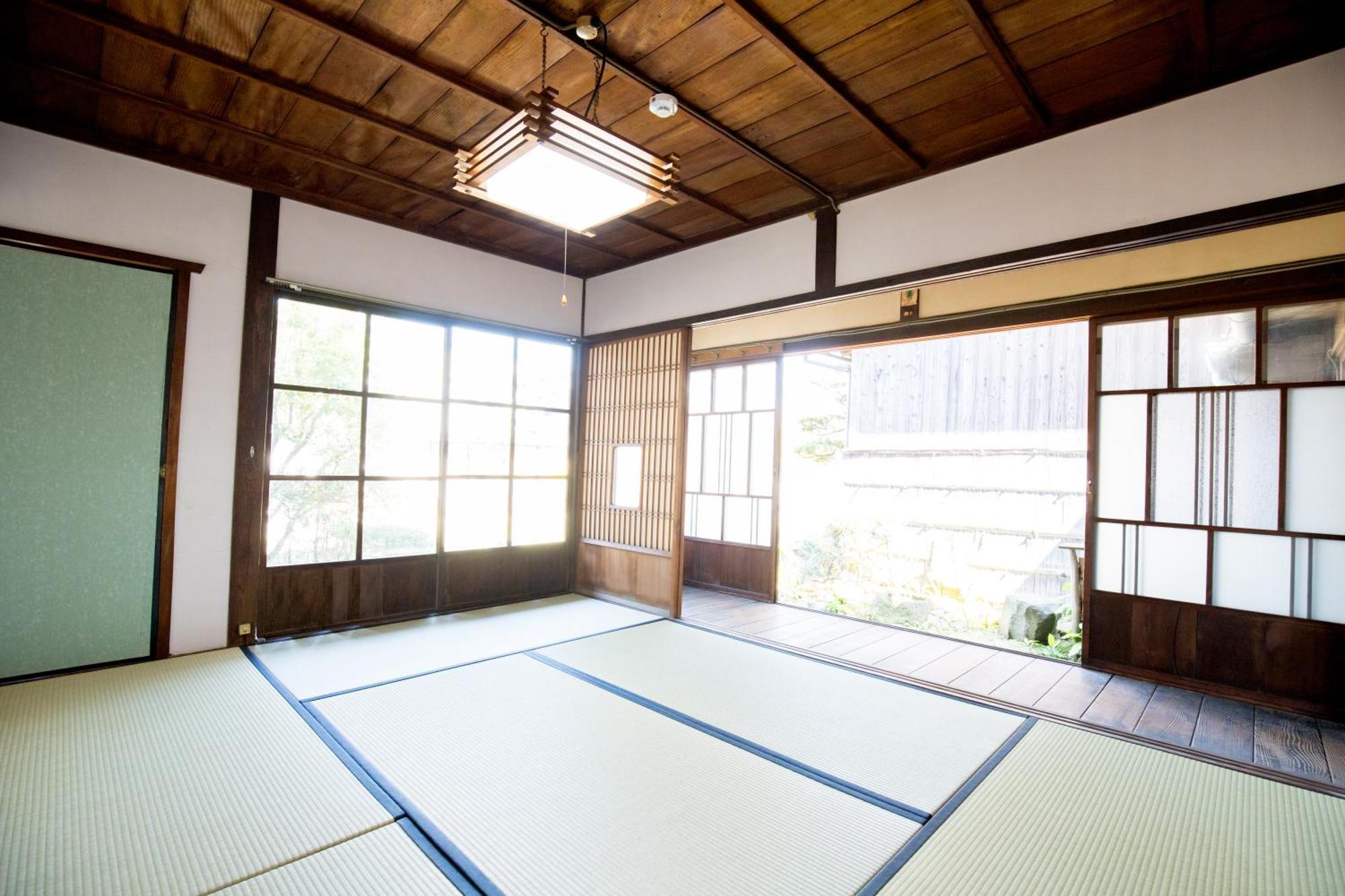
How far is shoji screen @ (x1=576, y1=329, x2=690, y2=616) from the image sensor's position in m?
4.76

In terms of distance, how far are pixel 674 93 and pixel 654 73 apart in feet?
0.51

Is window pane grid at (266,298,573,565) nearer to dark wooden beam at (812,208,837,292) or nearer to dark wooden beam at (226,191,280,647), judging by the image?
dark wooden beam at (226,191,280,647)

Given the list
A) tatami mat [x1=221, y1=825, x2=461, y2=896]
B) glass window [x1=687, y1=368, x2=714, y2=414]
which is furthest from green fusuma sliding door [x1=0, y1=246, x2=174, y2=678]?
glass window [x1=687, y1=368, x2=714, y2=414]

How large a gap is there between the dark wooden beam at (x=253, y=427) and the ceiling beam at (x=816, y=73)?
124 inches

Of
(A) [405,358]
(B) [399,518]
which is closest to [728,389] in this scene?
Result: (A) [405,358]

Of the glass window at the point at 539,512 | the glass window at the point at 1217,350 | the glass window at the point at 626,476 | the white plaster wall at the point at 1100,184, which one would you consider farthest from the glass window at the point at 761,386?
the glass window at the point at 1217,350

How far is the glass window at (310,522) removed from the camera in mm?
3814

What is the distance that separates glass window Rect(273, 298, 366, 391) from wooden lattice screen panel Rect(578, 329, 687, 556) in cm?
198

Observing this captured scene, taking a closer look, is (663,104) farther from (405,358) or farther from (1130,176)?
(405,358)

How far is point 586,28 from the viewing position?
2287 millimetres

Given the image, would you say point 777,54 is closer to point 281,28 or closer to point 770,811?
point 281,28

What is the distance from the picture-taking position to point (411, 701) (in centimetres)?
285

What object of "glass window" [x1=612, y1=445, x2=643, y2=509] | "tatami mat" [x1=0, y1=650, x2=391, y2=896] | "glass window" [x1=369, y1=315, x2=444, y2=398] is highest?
"glass window" [x1=369, y1=315, x2=444, y2=398]

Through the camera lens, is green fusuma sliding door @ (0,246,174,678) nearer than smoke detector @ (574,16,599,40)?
No
